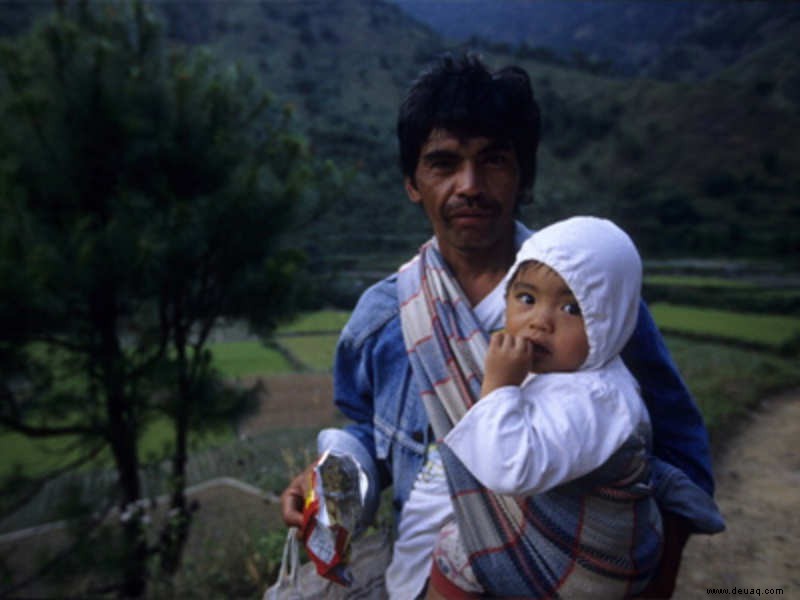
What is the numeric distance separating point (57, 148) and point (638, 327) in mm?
4876

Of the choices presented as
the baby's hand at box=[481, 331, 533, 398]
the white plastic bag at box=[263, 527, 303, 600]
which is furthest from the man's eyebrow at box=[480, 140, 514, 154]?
the white plastic bag at box=[263, 527, 303, 600]

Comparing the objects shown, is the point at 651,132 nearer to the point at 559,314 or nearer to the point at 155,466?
the point at 155,466

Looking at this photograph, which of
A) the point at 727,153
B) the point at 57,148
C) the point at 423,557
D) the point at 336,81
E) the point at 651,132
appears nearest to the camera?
the point at 423,557

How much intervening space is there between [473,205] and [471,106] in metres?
0.21

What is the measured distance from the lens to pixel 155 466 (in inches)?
214

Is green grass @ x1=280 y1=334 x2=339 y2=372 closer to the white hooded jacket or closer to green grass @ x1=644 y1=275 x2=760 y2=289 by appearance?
green grass @ x1=644 y1=275 x2=760 y2=289

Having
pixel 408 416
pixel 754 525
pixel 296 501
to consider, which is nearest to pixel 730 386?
pixel 754 525

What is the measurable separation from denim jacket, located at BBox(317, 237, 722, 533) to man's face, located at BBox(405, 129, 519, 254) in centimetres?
22

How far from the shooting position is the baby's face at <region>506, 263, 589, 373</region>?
1110 millimetres

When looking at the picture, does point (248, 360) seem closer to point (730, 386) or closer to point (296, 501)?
point (730, 386)

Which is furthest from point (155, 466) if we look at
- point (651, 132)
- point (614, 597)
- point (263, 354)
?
point (651, 132)

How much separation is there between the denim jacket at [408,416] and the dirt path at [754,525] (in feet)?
5.54

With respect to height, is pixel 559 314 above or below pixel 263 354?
above

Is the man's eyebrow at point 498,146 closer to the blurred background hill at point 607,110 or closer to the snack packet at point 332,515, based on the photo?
the snack packet at point 332,515
